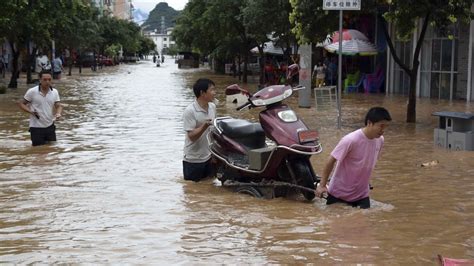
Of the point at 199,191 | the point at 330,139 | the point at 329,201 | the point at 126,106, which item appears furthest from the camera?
the point at 126,106

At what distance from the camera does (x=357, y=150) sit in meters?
6.90

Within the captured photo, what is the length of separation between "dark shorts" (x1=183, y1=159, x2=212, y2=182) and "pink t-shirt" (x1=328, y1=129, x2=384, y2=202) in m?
2.24

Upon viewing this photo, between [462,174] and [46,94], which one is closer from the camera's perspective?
[462,174]

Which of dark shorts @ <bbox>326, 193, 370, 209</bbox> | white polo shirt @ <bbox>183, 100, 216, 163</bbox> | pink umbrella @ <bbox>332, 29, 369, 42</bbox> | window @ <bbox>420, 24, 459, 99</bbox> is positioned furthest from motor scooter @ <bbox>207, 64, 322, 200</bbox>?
pink umbrella @ <bbox>332, 29, 369, 42</bbox>

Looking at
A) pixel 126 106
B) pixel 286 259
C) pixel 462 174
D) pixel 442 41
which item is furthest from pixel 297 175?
pixel 442 41

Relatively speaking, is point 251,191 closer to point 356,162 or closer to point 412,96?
point 356,162

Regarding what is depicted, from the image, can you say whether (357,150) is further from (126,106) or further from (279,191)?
(126,106)

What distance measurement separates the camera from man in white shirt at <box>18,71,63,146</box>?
12.0 m

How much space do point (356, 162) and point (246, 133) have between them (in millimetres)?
1830

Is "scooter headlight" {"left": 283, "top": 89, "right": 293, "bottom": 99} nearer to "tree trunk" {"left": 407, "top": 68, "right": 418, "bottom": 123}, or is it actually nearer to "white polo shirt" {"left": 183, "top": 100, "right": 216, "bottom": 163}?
"white polo shirt" {"left": 183, "top": 100, "right": 216, "bottom": 163}

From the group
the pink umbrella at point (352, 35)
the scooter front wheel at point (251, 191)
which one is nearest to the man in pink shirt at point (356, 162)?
the scooter front wheel at point (251, 191)

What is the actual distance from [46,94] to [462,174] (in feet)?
22.5

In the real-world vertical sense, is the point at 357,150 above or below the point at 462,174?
above

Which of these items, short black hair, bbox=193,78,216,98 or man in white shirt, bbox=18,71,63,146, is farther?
man in white shirt, bbox=18,71,63,146
